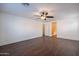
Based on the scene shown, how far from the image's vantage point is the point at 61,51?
1.42 metres

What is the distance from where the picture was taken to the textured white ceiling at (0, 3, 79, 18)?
53.6 inches

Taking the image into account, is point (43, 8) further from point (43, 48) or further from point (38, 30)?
point (43, 48)

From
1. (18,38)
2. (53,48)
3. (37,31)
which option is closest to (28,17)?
(37,31)

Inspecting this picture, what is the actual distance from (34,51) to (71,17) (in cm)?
73

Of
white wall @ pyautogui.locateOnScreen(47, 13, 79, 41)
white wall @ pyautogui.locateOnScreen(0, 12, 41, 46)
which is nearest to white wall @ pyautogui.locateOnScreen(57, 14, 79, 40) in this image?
white wall @ pyautogui.locateOnScreen(47, 13, 79, 41)

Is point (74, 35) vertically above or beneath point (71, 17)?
beneath

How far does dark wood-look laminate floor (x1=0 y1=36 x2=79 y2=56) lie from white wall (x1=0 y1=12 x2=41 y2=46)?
0.27 feet

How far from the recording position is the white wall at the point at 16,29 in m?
1.46

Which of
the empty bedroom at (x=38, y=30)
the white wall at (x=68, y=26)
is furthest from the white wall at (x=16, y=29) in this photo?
the white wall at (x=68, y=26)

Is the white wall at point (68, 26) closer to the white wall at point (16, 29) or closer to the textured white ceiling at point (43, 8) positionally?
the textured white ceiling at point (43, 8)

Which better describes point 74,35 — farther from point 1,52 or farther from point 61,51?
point 1,52

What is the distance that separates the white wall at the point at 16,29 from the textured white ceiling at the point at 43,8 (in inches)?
3.2

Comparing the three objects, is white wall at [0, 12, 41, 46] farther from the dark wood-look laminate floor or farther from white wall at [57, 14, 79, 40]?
white wall at [57, 14, 79, 40]

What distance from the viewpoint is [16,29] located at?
149cm
